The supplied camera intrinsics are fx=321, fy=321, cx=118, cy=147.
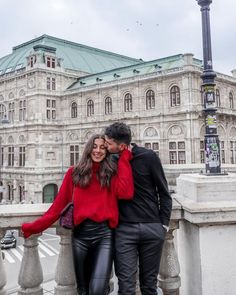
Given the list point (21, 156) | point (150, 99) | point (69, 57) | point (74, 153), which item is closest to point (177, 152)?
point (150, 99)

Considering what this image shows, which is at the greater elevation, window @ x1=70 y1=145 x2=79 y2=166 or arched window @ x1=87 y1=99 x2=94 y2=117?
arched window @ x1=87 y1=99 x2=94 y2=117

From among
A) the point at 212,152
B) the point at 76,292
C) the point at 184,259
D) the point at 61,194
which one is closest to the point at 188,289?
the point at 184,259

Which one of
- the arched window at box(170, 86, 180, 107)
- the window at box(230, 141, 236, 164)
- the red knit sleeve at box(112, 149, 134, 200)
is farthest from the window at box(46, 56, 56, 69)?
the red knit sleeve at box(112, 149, 134, 200)

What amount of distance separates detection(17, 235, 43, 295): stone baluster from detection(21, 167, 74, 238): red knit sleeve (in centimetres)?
27

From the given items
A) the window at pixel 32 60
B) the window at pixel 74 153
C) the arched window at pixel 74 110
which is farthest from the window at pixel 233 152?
the window at pixel 32 60

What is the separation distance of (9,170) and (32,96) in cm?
1107

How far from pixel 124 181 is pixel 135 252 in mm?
717

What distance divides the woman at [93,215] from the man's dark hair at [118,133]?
0.17 m

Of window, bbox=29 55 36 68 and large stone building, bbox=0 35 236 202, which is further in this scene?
window, bbox=29 55 36 68

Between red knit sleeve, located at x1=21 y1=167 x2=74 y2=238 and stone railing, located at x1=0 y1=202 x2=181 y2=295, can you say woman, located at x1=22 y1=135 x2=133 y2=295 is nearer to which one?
red knit sleeve, located at x1=21 y1=167 x2=74 y2=238

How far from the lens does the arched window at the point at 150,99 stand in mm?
34144

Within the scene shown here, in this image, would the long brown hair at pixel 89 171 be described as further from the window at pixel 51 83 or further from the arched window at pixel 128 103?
the window at pixel 51 83

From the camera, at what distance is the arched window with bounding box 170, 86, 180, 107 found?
32188 millimetres

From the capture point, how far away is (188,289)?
3891 mm
